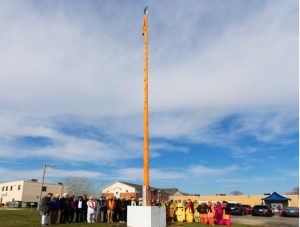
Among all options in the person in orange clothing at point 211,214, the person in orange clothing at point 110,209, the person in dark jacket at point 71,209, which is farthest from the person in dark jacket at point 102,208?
the person in orange clothing at point 211,214

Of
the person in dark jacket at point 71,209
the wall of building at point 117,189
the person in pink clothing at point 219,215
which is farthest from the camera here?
the wall of building at point 117,189

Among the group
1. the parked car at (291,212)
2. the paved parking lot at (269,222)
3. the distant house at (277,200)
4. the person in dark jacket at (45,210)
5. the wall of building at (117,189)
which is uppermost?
the wall of building at (117,189)

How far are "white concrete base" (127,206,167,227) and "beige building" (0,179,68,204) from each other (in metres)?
78.9

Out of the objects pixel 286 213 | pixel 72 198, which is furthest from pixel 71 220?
pixel 286 213

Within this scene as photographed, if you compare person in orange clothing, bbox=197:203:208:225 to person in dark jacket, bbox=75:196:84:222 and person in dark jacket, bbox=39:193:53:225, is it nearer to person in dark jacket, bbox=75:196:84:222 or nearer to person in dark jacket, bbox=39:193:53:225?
person in dark jacket, bbox=75:196:84:222

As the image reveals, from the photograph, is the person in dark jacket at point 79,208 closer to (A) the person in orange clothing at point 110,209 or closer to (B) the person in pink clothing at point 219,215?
(A) the person in orange clothing at point 110,209

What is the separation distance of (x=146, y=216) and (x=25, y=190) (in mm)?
82258

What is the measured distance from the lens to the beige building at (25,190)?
89.8m

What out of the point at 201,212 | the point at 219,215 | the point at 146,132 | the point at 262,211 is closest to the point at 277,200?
the point at 262,211

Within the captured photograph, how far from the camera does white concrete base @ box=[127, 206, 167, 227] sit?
1595 centimetres

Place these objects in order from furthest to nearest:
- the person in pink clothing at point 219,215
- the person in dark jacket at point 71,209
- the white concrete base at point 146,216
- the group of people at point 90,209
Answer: the person in pink clothing at point 219,215, the person in dark jacket at point 71,209, the group of people at point 90,209, the white concrete base at point 146,216

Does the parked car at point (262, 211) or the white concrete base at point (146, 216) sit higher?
the parked car at point (262, 211)

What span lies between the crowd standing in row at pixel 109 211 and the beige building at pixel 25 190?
73.4 meters

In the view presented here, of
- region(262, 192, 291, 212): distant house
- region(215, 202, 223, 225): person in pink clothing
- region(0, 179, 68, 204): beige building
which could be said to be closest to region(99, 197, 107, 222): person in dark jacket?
region(215, 202, 223, 225): person in pink clothing
